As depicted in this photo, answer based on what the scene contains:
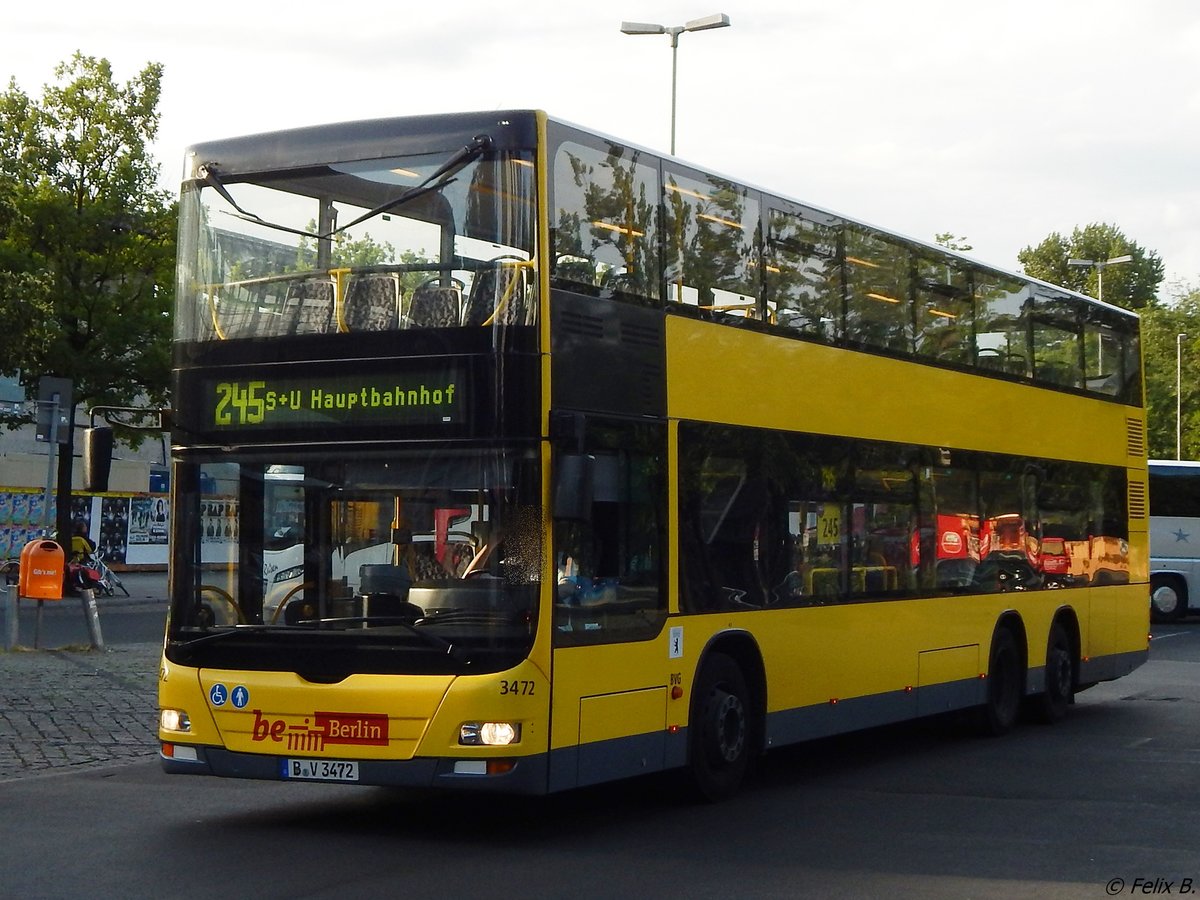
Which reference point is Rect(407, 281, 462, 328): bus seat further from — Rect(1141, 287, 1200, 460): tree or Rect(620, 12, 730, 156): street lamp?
Rect(1141, 287, 1200, 460): tree

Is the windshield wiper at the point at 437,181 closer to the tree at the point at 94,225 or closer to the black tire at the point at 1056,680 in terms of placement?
the black tire at the point at 1056,680

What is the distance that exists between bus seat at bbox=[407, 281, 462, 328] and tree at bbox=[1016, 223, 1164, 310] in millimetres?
89360

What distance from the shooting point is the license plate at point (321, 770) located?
966 centimetres

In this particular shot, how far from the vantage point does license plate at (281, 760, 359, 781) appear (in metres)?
9.66

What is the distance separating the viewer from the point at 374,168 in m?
10.1

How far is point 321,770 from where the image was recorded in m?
9.73

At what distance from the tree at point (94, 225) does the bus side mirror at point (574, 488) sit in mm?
27641

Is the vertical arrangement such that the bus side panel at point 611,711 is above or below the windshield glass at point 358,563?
below

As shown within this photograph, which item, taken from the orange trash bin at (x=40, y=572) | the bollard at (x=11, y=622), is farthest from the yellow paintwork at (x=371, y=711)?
the bollard at (x=11, y=622)

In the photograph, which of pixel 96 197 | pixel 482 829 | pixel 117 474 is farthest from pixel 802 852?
pixel 117 474

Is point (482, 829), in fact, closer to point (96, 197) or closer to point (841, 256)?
point (841, 256)

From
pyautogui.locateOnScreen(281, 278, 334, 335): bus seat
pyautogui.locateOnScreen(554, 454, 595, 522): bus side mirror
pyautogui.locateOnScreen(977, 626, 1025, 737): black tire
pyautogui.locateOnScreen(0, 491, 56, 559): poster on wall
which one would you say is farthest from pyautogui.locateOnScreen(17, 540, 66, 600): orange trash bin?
pyautogui.locateOnScreen(0, 491, 56, 559): poster on wall

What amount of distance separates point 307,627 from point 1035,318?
9552mm

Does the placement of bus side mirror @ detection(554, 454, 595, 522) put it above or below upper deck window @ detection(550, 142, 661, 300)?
below
